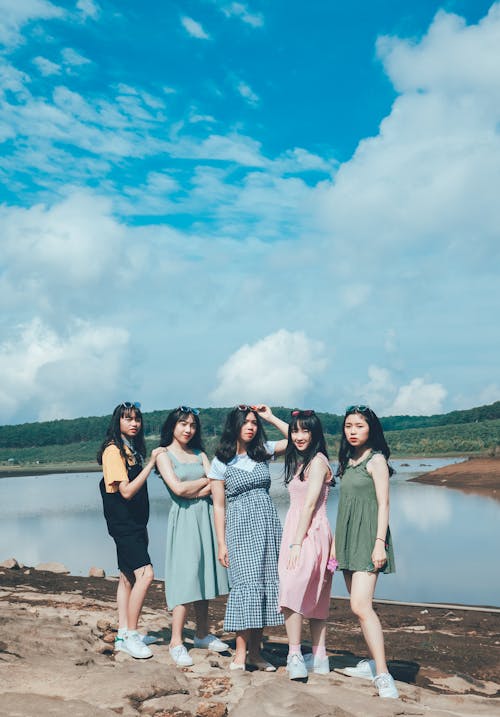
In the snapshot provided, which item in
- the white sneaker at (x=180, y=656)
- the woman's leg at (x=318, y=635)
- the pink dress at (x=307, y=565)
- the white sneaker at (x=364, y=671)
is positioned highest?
the pink dress at (x=307, y=565)

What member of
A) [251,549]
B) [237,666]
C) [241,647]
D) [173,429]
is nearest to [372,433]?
[251,549]

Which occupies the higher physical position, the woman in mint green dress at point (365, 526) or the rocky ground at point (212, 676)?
the woman in mint green dress at point (365, 526)

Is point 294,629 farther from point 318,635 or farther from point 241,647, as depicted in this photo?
point 241,647

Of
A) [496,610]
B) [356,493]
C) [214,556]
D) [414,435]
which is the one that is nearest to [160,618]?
[214,556]

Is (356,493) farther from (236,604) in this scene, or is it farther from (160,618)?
(160,618)

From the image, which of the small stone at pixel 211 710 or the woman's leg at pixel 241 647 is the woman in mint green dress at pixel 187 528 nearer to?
the woman's leg at pixel 241 647

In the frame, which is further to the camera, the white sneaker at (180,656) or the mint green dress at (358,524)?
the white sneaker at (180,656)

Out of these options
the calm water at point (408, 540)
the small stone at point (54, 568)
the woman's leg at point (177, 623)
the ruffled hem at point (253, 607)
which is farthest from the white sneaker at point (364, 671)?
the small stone at point (54, 568)

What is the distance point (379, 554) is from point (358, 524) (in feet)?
0.84

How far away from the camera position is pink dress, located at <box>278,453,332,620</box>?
480cm

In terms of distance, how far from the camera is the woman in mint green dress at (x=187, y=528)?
17.1ft

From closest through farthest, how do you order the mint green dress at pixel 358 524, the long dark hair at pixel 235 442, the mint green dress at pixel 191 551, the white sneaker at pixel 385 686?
the white sneaker at pixel 385 686
the mint green dress at pixel 358 524
the long dark hair at pixel 235 442
the mint green dress at pixel 191 551

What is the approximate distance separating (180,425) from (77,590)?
5.45 metres

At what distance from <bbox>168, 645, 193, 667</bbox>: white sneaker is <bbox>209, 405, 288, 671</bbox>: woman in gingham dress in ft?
1.10
